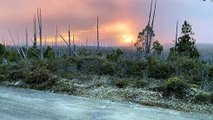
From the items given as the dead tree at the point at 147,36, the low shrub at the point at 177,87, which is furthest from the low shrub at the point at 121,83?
the dead tree at the point at 147,36

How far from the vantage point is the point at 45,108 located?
48.6 feet

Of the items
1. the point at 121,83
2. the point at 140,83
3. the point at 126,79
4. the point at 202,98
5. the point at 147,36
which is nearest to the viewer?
the point at 202,98

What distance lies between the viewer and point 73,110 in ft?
47.4

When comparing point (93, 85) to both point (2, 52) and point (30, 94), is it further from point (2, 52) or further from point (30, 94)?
point (2, 52)

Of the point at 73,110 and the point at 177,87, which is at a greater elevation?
the point at 177,87

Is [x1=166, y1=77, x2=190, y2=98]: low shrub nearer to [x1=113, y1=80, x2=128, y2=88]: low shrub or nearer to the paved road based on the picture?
the paved road

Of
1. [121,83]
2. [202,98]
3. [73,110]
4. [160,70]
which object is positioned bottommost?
[73,110]

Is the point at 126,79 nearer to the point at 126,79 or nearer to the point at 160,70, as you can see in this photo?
the point at 126,79

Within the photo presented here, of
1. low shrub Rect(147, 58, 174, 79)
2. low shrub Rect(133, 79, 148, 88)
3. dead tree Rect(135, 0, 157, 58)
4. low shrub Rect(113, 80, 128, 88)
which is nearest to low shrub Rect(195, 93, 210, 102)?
low shrub Rect(133, 79, 148, 88)

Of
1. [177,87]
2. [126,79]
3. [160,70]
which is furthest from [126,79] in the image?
[177,87]

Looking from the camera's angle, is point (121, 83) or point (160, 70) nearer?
point (121, 83)

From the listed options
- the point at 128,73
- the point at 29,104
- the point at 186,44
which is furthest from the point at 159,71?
the point at 186,44

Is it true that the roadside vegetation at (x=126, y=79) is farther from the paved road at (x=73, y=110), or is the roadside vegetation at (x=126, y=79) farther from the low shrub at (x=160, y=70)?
the paved road at (x=73, y=110)

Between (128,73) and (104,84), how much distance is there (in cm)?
319
